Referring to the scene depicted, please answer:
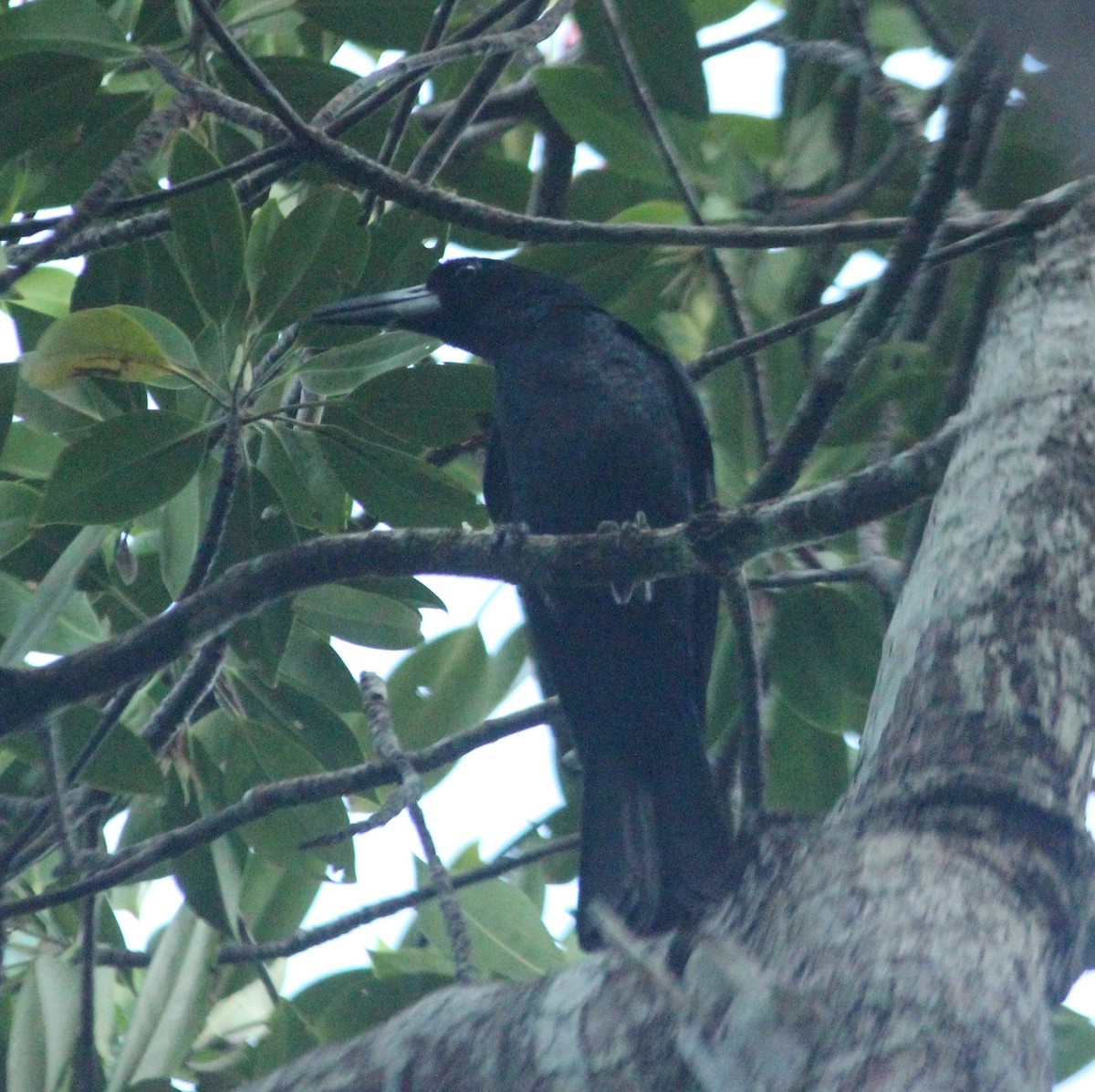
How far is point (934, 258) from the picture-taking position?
271 centimetres

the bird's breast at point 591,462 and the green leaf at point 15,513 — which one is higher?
the green leaf at point 15,513

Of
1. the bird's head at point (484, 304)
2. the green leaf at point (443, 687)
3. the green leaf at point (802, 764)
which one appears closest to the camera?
the green leaf at point (802, 764)

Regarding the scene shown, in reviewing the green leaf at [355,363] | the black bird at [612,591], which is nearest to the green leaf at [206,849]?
the black bird at [612,591]

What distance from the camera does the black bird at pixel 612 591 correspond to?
3.48 meters

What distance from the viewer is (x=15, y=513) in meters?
3.07

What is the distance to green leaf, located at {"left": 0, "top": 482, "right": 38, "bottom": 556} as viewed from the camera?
305cm

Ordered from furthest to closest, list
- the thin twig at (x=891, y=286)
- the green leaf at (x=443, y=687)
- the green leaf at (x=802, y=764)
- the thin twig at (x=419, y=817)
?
1. the green leaf at (x=443, y=687)
2. the green leaf at (x=802, y=764)
3. the thin twig at (x=419, y=817)
4. the thin twig at (x=891, y=286)

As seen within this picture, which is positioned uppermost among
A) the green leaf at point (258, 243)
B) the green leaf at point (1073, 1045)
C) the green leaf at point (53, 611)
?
the green leaf at point (258, 243)

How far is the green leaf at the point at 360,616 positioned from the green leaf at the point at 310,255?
678 millimetres

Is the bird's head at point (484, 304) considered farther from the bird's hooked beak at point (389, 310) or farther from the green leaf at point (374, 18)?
the green leaf at point (374, 18)

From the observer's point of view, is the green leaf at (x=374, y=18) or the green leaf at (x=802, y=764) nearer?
the green leaf at (x=374, y=18)

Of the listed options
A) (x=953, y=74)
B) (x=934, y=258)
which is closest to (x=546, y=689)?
(x=934, y=258)

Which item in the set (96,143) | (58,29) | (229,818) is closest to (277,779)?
(229,818)

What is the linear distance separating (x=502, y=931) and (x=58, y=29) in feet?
7.49
